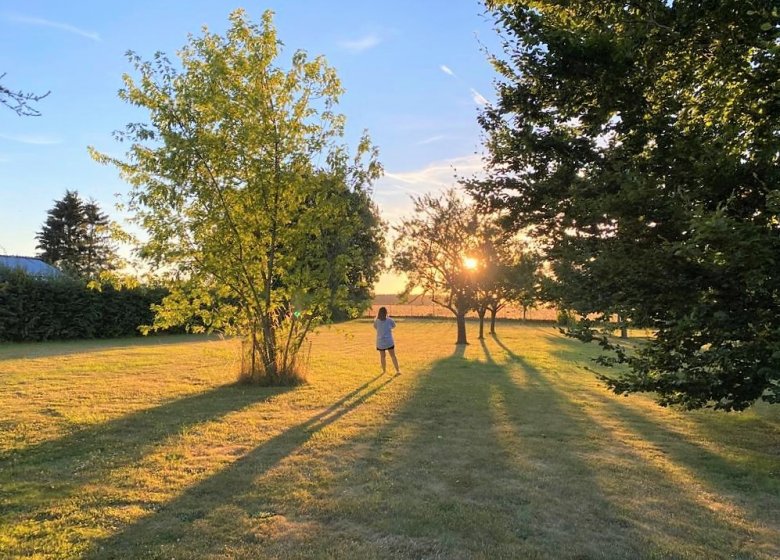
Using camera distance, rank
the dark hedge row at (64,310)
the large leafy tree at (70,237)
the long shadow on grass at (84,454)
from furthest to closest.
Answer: the large leafy tree at (70,237) → the dark hedge row at (64,310) → the long shadow on grass at (84,454)

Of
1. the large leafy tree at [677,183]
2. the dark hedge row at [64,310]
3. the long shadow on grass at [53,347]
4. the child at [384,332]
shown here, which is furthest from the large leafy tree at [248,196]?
the dark hedge row at [64,310]

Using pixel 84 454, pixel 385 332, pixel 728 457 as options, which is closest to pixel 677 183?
pixel 728 457

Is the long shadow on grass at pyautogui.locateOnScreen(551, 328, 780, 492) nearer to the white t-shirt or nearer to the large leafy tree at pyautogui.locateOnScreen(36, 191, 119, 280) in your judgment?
the white t-shirt

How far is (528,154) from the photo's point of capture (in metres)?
8.54

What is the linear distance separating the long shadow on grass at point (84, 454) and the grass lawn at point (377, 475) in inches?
1.1

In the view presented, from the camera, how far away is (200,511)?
4.11 meters

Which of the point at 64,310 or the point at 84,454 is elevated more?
the point at 64,310

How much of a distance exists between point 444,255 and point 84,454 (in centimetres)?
2073

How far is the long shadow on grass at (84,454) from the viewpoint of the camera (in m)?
4.43

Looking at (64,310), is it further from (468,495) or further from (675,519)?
(675,519)

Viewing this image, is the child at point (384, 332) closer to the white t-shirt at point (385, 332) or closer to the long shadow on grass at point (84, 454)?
the white t-shirt at point (385, 332)

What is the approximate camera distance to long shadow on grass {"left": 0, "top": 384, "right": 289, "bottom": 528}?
4.43m

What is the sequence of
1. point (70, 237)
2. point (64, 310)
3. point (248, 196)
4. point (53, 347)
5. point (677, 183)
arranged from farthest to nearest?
point (70, 237)
point (64, 310)
point (53, 347)
point (248, 196)
point (677, 183)

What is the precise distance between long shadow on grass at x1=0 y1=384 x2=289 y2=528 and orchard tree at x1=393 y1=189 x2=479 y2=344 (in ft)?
56.7
